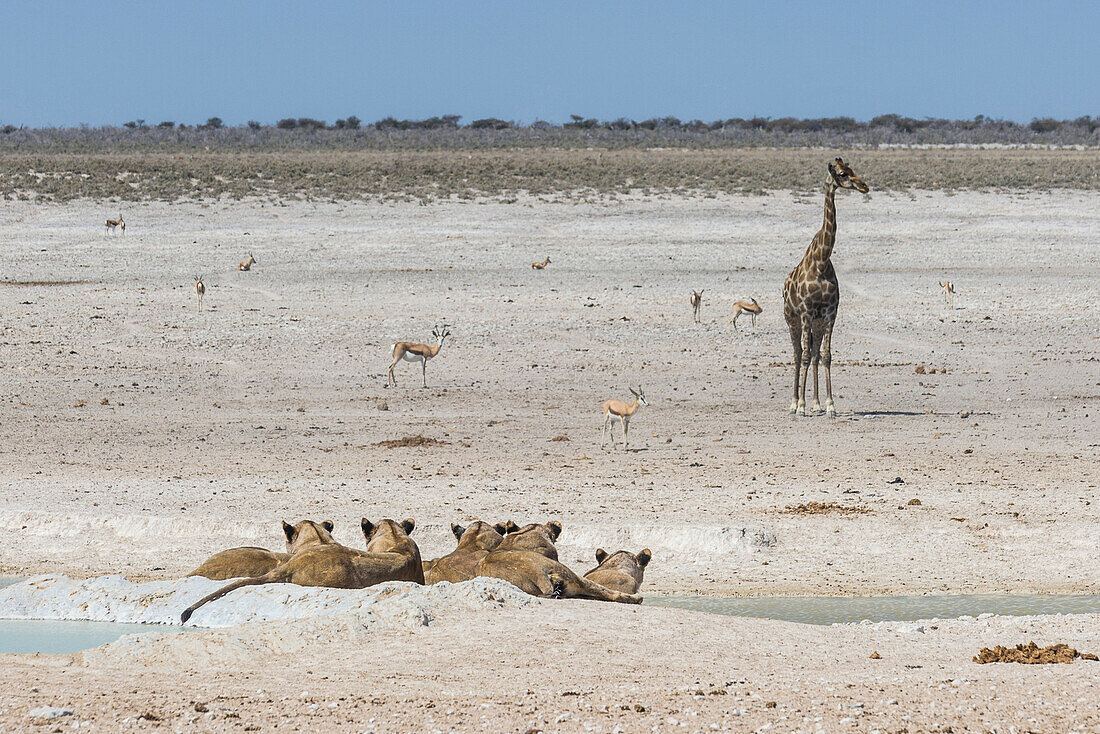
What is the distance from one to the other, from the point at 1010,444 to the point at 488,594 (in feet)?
31.0

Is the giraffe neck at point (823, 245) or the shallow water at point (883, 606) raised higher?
the giraffe neck at point (823, 245)

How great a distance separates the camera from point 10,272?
2892 cm

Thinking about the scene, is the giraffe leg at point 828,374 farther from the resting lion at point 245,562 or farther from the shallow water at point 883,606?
the resting lion at point 245,562

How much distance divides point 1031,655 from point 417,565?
11.9ft

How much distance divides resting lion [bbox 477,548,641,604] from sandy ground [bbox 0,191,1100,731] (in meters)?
0.70

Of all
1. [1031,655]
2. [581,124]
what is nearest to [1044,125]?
[581,124]

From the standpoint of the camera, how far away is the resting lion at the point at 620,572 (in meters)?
9.02

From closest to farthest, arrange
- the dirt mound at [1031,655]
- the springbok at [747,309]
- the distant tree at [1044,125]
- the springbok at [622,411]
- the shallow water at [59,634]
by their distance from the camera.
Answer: the dirt mound at [1031,655] → the shallow water at [59,634] → the springbok at [622,411] → the springbok at [747,309] → the distant tree at [1044,125]

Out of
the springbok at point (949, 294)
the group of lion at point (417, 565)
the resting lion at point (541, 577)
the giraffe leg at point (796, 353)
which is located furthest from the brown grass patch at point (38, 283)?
the resting lion at point (541, 577)

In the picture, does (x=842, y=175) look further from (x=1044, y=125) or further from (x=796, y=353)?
(x=1044, y=125)

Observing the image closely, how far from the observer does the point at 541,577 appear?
27.4ft

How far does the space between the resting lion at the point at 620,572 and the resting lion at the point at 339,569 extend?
124 centimetres

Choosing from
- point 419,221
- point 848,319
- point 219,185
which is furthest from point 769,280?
point 219,185

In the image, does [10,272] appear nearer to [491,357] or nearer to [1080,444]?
[491,357]
